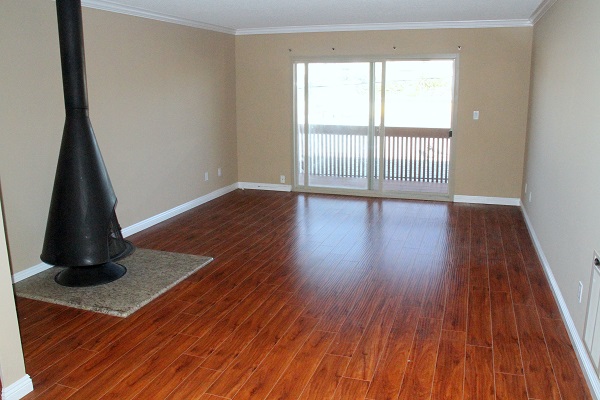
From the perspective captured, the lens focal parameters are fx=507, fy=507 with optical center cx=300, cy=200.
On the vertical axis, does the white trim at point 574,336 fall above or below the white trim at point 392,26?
below

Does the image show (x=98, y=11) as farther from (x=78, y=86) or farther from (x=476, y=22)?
(x=476, y=22)

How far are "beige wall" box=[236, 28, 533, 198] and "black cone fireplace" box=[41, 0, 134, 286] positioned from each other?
3891mm

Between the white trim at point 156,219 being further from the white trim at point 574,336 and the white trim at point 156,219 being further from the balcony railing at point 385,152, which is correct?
the white trim at point 574,336

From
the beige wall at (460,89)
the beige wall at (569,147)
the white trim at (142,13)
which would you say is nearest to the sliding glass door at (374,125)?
the beige wall at (460,89)

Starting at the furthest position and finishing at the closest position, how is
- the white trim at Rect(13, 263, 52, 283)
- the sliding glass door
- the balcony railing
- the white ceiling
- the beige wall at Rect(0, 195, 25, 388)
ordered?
the balcony railing → the sliding glass door → the white ceiling → the white trim at Rect(13, 263, 52, 283) → the beige wall at Rect(0, 195, 25, 388)

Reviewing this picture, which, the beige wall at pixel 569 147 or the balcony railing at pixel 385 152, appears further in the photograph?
the balcony railing at pixel 385 152

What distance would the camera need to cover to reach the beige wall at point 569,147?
2.95m

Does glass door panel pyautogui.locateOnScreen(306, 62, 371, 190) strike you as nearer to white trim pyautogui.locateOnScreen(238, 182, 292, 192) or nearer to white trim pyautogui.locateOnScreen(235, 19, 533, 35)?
white trim pyautogui.locateOnScreen(238, 182, 292, 192)

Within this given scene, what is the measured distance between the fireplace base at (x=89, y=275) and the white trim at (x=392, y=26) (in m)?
4.25

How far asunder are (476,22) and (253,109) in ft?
10.8

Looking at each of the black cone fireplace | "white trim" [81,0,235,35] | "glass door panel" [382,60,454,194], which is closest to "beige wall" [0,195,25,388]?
the black cone fireplace

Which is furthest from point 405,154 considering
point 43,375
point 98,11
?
point 43,375

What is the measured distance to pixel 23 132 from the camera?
411cm

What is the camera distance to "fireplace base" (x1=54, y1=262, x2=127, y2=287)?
160 inches
